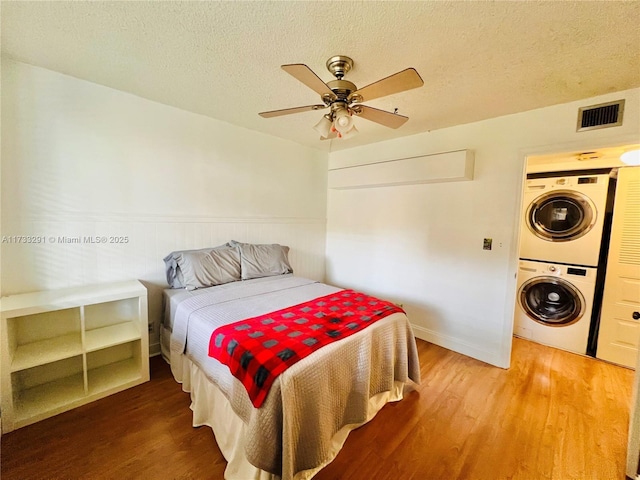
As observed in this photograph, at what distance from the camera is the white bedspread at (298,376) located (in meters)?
1.15

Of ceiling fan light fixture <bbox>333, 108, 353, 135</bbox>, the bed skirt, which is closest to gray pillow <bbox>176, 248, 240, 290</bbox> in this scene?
the bed skirt

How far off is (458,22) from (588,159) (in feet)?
8.20

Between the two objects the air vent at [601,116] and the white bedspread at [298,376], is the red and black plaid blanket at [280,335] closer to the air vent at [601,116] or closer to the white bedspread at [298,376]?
the white bedspread at [298,376]

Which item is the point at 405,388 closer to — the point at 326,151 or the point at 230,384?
the point at 230,384

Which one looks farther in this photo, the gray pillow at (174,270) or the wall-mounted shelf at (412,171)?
the wall-mounted shelf at (412,171)

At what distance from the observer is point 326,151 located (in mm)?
3791

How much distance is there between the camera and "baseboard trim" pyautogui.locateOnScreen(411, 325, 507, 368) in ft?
8.08

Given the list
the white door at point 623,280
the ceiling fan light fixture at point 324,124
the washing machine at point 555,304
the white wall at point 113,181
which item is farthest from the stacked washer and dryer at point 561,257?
the white wall at point 113,181

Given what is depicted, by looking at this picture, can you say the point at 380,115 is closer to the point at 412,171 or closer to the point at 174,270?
the point at 412,171

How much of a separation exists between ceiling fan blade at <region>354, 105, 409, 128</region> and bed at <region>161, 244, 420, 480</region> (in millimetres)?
1339

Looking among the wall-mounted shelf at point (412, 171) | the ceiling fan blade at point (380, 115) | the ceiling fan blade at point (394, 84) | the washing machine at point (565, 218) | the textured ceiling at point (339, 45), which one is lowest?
the washing machine at point (565, 218)

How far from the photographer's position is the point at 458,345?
267 cm

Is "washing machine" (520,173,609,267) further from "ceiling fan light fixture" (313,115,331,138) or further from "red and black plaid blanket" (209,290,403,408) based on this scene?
A: "ceiling fan light fixture" (313,115,331,138)

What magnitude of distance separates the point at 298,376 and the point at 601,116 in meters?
2.78
